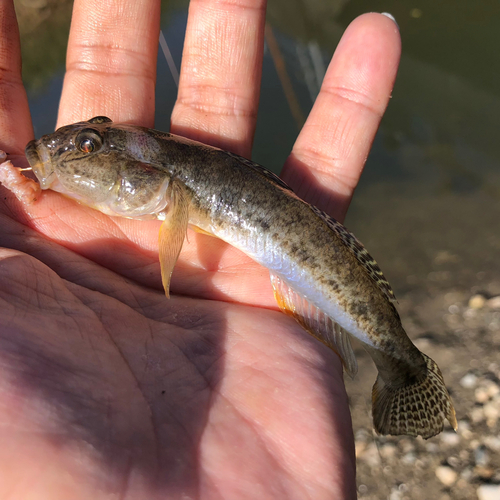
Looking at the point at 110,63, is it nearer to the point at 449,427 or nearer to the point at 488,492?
the point at 449,427

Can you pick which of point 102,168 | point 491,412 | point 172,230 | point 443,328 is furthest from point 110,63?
point 491,412

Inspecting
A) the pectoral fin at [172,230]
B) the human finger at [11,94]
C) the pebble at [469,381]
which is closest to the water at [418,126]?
the pebble at [469,381]

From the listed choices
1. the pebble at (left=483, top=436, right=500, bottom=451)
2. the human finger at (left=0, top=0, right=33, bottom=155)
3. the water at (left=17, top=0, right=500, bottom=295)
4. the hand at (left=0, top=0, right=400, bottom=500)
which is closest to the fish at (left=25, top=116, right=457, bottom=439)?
the hand at (left=0, top=0, right=400, bottom=500)

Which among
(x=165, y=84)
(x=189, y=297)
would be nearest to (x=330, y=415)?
(x=189, y=297)

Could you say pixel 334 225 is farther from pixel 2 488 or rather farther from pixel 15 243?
pixel 2 488

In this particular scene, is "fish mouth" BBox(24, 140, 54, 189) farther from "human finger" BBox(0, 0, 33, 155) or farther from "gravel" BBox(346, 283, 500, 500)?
"gravel" BBox(346, 283, 500, 500)

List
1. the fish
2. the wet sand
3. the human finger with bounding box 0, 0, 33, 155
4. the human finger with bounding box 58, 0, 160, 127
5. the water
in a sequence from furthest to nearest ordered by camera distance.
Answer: the water
the wet sand
the human finger with bounding box 58, 0, 160, 127
the human finger with bounding box 0, 0, 33, 155
the fish
